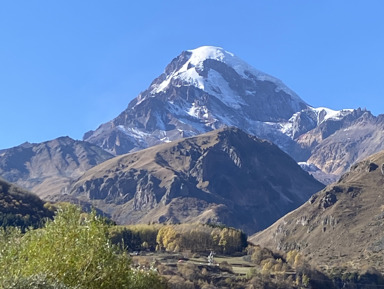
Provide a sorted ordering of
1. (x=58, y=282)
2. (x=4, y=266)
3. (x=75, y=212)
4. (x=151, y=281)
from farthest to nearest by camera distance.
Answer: (x=151, y=281) < (x=75, y=212) < (x=4, y=266) < (x=58, y=282)

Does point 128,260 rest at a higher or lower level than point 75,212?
lower

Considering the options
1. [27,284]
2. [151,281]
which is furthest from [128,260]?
[151,281]

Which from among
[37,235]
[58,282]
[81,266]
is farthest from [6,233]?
[58,282]

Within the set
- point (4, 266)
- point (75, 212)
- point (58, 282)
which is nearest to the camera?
point (58, 282)

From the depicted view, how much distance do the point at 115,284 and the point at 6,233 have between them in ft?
46.7

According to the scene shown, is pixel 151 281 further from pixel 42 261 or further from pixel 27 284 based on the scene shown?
pixel 27 284

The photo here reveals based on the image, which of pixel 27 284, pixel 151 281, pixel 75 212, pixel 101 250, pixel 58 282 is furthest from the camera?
pixel 151 281

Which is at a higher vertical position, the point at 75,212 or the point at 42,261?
the point at 75,212

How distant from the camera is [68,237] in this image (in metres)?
56.5

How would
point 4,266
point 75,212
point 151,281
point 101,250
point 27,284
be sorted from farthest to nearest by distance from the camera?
point 151,281 → point 75,212 → point 101,250 → point 4,266 → point 27,284

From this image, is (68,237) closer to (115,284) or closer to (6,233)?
(115,284)

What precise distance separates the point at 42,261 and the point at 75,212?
454 inches

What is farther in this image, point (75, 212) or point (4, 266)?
point (75, 212)

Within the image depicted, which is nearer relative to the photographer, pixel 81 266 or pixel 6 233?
pixel 81 266
